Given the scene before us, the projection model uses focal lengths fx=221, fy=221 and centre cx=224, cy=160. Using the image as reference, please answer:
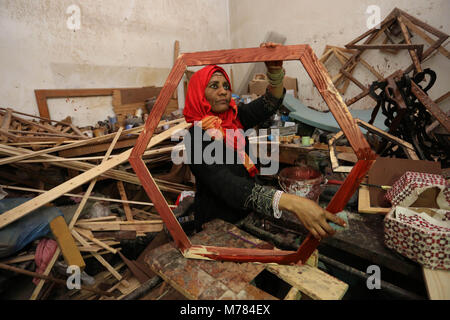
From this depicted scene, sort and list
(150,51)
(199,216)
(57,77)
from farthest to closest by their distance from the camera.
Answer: (150,51)
(57,77)
(199,216)

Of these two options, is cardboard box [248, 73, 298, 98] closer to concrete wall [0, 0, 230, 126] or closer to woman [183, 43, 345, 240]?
concrete wall [0, 0, 230, 126]

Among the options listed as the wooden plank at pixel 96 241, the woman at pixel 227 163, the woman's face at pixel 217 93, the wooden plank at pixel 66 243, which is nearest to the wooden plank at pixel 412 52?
the woman at pixel 227 163

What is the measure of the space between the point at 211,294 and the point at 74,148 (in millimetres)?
2720

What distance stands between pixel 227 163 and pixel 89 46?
12.4 feet

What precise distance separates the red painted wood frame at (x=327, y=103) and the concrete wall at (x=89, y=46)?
11.0 ft

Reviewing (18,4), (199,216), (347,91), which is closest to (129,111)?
(18,4)

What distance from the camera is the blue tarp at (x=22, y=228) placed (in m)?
1.92

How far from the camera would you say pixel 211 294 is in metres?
0.98

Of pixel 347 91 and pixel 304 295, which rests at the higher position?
pixel 347 91

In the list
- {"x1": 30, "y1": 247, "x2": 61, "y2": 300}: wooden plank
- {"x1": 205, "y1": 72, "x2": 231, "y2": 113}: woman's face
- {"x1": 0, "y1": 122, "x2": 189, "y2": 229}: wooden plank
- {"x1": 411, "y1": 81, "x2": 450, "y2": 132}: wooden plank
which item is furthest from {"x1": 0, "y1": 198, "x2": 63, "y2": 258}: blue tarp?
{"x1": 411, "y1": 81, "x2": 450, "y2": 132}: wooden plank

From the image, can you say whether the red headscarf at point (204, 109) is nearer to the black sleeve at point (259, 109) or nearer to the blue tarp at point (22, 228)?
the black sleeve at point (259, 109)

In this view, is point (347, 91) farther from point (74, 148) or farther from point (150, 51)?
point (74, 148)

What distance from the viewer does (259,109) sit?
76.9 inches

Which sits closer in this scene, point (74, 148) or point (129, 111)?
point (74, 148)
